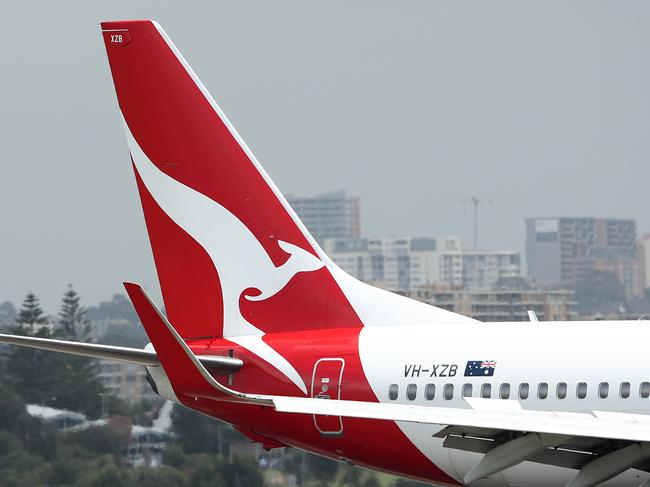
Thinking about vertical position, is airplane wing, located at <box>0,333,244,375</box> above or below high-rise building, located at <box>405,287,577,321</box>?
below

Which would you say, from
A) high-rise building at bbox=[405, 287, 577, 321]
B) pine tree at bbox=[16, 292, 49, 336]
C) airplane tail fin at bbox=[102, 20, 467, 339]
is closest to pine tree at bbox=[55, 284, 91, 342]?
pine tree at bbox=[16, 292, 49, 336]

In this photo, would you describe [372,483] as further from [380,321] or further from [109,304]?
[109,304]

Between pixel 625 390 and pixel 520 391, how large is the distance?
1.27 m

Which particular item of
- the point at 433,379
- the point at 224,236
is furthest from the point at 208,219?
the point at 433,379

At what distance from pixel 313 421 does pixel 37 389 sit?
1323cm

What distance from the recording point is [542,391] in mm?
Result: 17672

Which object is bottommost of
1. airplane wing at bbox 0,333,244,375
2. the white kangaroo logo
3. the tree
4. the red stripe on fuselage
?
the tree

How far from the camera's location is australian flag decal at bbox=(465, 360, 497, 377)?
59.4 feet

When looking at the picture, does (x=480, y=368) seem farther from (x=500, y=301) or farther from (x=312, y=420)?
(x=500, y=301)

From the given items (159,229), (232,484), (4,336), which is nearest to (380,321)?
(159,229)

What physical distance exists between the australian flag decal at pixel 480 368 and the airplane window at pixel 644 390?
6.04 ft

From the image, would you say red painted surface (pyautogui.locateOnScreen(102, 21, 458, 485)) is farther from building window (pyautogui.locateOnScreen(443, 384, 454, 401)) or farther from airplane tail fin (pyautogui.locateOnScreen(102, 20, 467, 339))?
building window (pyautogui.locateOnScreen(443, 384, 454, 401))

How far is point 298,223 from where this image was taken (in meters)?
20.4

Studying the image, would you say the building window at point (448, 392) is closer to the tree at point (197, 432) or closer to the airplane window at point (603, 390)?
the airplane window at point (603, 390)
